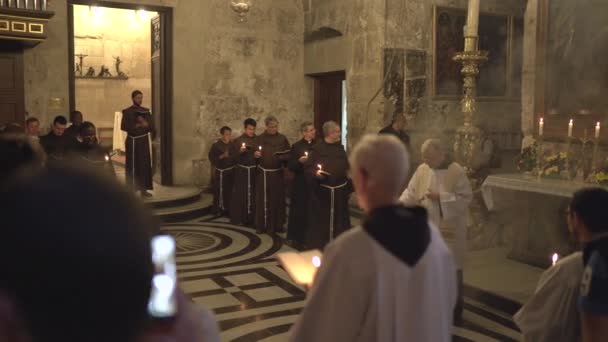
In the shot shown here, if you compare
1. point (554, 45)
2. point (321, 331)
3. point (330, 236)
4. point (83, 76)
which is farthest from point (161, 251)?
point (83, 76)

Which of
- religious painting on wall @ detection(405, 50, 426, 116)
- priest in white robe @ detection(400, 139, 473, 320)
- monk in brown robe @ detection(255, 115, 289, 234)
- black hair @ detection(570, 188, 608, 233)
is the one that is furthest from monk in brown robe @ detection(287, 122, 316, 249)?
black hair @ detection(570, 188, 608, 233)

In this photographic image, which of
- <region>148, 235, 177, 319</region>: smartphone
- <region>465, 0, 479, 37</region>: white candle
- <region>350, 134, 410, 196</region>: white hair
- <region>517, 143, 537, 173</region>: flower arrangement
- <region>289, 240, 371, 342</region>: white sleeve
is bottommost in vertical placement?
<region>289, 240, 371, 342</region>: white sleeve

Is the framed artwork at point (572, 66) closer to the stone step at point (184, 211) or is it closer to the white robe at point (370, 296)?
the white robe at point (370, 296)

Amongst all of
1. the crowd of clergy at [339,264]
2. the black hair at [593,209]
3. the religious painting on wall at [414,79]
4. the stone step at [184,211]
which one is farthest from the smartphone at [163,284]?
the religious painting on wall at [414,79]

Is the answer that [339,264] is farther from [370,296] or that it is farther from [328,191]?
[328,191]

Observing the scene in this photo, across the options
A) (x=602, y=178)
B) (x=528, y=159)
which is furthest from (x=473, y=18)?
(x=602, y=178)

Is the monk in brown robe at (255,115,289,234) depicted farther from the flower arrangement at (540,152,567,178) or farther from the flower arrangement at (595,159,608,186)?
the flower arrangement at (595,159,608,186)

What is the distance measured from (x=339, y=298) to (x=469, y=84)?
231 inches

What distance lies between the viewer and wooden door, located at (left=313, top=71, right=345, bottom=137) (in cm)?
1344

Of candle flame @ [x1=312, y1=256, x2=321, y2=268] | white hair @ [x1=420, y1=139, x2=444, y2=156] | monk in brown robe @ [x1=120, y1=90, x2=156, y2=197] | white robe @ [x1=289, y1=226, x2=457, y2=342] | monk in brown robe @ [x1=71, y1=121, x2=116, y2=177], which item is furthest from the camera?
monk in brown robe @ [x1=120, y1=90, x2=156, y2=197]

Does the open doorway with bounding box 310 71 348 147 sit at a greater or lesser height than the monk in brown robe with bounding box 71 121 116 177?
greater

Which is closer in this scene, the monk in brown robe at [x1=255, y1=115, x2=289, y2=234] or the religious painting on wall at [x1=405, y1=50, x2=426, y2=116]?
the monk in brown robe at [x1=255, y1=115, x2=289, y2=234]

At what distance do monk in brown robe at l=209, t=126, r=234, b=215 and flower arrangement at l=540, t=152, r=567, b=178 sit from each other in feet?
18.1

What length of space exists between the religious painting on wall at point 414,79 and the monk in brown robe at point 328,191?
3366 mm
